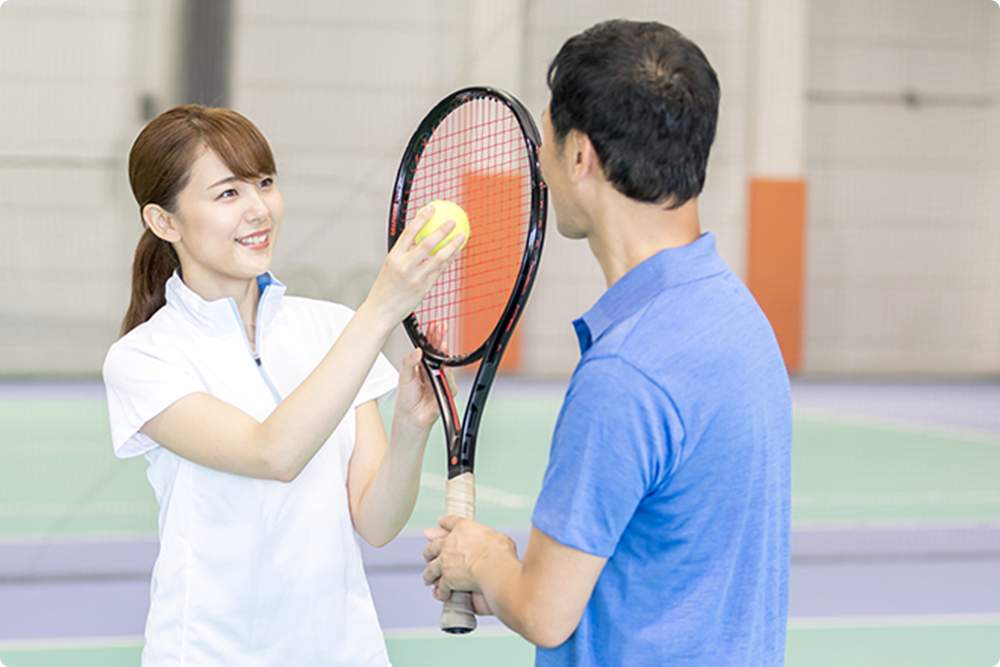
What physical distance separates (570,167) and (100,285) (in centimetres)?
953

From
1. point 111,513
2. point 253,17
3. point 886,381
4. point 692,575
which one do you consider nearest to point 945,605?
point 692,575

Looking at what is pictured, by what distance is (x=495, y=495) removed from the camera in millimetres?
6152

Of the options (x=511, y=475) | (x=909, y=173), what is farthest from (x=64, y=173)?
(x=909, y=173)

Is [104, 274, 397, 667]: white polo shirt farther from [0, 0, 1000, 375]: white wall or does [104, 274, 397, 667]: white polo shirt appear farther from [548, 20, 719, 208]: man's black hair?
[0, 0, 1000, 375]: white wall

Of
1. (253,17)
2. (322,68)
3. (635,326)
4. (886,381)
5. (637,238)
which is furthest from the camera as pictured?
(886,381)

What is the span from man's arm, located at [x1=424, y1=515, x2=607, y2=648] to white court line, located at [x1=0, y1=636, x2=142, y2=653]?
2.57 meters

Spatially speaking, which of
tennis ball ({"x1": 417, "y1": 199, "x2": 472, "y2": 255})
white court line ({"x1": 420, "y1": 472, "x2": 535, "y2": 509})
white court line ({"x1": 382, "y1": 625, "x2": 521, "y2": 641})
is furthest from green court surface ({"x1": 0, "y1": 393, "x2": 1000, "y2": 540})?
tennis ball ({"x1": 417, "y1": 199, "x2": 472, "y2": 255})

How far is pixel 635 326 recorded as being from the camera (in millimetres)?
1244

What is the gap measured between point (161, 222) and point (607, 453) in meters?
1.02

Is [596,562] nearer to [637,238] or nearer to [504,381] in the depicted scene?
[637,238]

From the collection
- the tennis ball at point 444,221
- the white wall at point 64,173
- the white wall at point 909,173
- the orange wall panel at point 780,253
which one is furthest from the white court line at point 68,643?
the white wall at point 909,173

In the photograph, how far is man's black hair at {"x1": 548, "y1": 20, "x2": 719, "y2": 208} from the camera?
50.4 inches

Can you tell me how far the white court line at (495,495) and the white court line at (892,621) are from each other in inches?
84.6

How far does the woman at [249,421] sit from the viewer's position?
62.6 inches
